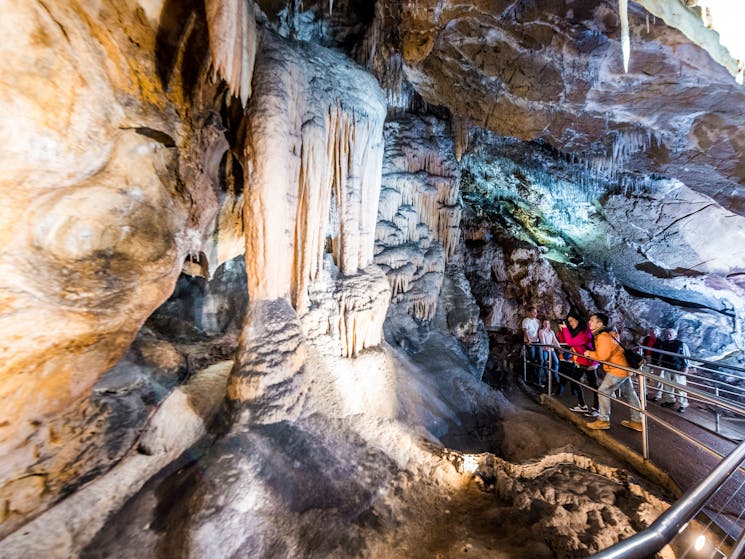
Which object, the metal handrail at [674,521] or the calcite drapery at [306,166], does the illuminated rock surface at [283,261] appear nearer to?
the calcite drapery at [306,166]

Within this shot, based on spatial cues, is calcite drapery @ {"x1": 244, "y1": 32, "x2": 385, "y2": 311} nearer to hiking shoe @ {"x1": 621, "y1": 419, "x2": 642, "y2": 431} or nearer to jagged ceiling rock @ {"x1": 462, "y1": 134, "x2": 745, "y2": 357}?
hiking shoe @ {"x1": 621, "y1": 419, "x2": 642, "y2": 431}

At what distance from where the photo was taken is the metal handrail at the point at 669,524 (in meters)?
1.08

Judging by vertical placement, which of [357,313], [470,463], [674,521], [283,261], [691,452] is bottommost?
[470,463]

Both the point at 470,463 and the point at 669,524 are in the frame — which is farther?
the point at 470,463

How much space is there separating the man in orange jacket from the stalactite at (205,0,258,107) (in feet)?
16.2

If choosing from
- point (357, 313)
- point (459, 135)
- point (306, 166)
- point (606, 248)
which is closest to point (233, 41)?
point (306, 166)

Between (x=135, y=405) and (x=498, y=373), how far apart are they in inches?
315

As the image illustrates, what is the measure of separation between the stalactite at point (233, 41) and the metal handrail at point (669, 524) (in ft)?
13.8

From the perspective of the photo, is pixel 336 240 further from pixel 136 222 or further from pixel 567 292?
pixel 567 292

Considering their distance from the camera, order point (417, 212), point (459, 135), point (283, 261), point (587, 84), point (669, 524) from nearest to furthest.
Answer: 1. point (669, 524)
2. point (283, 261)
3. point (587, 84)
4. point (417, 212)
5. point (459, 135)

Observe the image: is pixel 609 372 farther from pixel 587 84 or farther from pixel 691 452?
pixel 587 84

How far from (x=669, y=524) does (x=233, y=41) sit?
4.53m

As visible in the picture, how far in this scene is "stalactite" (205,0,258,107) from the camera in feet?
9.80

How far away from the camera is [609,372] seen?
425 cm
